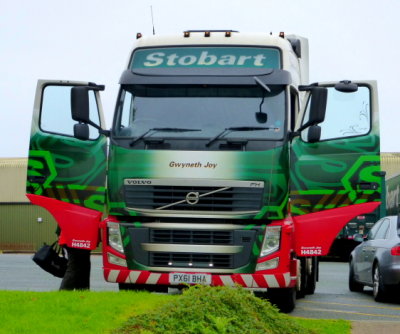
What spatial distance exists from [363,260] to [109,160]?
7.03 metres

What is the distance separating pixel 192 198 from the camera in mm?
12992

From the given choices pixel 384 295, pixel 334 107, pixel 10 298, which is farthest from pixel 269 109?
pixel 384 295

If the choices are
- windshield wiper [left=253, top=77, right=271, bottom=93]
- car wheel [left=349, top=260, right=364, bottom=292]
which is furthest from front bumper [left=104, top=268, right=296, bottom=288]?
car wheel [left=349, top=260, right=364, bottom=292]

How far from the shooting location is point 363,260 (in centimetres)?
1870

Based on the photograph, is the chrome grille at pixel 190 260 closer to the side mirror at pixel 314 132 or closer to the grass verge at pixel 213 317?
the side mirror at pixel 314 132

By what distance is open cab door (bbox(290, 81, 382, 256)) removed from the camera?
13.5 metres

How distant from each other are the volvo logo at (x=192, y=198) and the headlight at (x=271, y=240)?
956mm

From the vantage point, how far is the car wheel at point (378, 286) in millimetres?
17000

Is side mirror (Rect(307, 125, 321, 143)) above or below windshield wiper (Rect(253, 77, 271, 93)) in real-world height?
below

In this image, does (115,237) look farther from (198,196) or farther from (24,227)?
(24,227)

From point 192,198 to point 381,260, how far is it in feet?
17.0

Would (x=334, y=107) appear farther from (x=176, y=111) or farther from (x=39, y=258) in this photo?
(x=39, y=258)

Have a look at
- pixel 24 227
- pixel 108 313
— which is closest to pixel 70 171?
pixel 108 313

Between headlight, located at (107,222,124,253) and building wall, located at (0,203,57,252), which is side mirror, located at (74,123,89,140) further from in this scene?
building wall, located at (0,203,57,252)
